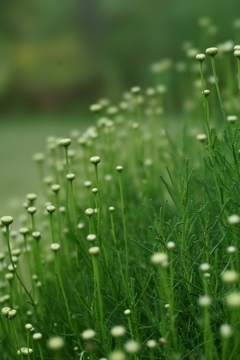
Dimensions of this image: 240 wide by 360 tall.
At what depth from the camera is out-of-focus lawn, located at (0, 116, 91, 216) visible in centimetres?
251

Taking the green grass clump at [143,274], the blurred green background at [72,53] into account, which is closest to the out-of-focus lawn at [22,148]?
the blurred green background at [72,53]

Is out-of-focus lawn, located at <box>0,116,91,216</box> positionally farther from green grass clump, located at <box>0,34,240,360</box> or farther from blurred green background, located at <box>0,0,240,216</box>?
green grass clump, located at <box>0,34,240,360</box>

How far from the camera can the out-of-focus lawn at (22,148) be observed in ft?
8.22

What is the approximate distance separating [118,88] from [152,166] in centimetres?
276

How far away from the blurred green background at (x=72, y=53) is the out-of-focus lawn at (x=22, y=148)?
13 mm

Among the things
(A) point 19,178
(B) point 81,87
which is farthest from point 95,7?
(A) point 19,178

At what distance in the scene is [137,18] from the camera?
379cm

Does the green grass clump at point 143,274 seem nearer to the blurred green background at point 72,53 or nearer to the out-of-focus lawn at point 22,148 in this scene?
the out-of-focus lawn at point 22,148

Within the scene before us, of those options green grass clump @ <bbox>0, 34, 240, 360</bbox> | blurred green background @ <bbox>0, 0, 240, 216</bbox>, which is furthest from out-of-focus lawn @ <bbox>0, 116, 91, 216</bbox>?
green grass clump @ <bbox>0, 34, 240, 360</bbox>

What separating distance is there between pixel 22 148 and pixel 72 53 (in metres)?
1.05

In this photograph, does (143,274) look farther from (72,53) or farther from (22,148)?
(72,53)

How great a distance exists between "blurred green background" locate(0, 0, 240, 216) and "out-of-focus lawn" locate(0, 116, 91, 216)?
0.01 meters

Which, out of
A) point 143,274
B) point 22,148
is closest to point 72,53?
point 22,148

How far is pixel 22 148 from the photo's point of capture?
3357 mm
